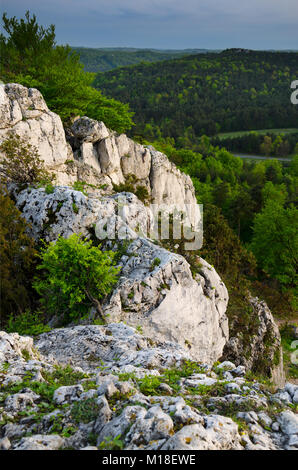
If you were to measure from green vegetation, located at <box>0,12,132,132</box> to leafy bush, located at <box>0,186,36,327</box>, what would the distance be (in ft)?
57.2

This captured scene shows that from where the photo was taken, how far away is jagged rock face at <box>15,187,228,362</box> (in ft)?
41.2

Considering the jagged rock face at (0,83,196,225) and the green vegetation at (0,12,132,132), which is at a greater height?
the green vegetation at (0,12,132,132)

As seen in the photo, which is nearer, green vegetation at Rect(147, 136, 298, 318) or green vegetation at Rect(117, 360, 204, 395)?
green vegetation at Rect(117, 360, 204, 395)

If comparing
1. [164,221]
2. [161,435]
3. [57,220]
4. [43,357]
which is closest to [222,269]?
[164,221]

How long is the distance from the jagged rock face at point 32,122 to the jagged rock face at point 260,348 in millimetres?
16774

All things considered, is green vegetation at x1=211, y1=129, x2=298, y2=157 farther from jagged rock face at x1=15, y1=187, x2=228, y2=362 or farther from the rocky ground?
the rocky ground

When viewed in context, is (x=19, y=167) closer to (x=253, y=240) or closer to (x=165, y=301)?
(x=165, y=301)

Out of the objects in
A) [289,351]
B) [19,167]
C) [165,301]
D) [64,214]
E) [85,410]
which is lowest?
[289,351]

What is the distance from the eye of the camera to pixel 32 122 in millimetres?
21891

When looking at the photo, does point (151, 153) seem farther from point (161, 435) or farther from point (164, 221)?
point (161, 435)

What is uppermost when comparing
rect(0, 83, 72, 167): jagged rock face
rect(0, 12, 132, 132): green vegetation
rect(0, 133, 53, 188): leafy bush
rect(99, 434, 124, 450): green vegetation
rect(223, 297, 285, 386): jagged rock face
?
rect(0, 12, 132, 132): green vegetation

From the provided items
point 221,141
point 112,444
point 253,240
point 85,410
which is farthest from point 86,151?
point 221,141

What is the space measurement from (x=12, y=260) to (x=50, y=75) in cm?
2152

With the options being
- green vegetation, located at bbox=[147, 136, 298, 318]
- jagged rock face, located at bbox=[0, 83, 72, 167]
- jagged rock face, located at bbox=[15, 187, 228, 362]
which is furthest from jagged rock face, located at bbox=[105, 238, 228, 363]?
jagged rock face, located at bbox=[0, 83, 72, 167]
